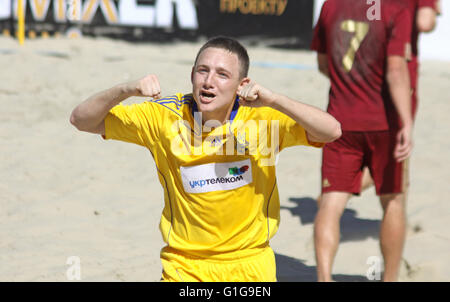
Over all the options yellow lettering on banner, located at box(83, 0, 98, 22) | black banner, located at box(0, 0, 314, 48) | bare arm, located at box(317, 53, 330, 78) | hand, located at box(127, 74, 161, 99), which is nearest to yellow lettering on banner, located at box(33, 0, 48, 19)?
black banner, located at box(0, 0, 314, 48)

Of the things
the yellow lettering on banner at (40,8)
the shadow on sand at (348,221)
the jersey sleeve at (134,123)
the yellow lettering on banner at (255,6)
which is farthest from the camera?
the yellow lettering on banner at (255,6)

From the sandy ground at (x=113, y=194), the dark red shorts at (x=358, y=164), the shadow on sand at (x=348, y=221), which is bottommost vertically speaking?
the shadow on sand at (x=348, y=221)

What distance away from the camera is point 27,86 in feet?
28.3

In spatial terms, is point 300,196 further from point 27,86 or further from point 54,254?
point 27,86

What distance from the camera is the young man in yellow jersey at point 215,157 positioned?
8.38 feet

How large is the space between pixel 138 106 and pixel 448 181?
180 inches

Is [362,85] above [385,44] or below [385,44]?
below

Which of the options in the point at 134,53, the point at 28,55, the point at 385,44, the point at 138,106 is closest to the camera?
the point at 138,106

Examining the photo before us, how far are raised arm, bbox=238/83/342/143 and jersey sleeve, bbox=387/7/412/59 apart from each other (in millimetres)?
1210

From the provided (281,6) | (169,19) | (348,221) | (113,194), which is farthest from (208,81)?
(281,6)

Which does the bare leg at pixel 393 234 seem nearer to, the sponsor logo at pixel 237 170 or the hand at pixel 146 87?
the sponsor logo at pixel 237 170

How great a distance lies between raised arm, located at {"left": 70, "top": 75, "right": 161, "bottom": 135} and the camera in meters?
2.41

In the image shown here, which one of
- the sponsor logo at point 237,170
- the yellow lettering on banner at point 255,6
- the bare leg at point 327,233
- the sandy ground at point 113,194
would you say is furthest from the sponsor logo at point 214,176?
the yellow lettering on banner at point 255,6
